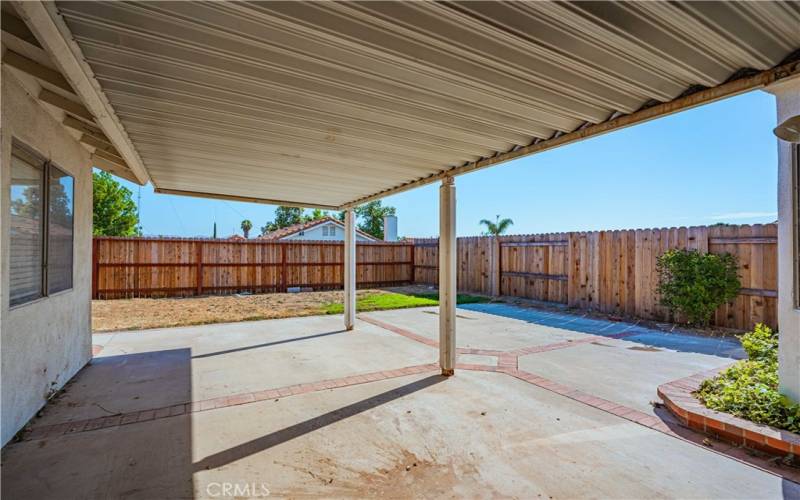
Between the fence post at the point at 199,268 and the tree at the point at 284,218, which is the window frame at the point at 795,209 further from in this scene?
the tree at the point at 284,218

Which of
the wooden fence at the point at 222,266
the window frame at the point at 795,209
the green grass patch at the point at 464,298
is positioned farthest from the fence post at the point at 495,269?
the window frame at the point at 795,209

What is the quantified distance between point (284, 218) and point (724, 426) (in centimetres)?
4404

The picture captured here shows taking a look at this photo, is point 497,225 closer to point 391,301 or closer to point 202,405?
point 391,301

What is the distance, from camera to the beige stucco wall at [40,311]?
267 cm

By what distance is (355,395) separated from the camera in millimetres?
3781

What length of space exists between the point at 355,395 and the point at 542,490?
2.01 metres

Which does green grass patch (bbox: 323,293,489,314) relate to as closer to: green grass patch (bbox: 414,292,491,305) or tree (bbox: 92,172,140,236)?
green grass patch (bbox: 414,292,491,305)

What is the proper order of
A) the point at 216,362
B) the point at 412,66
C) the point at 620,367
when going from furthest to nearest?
the point at 216,362 < the point at 620,367 < the point at 412,66

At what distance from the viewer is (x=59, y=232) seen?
3824mm

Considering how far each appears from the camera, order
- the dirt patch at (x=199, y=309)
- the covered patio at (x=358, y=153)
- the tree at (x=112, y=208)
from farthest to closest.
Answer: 1. the tree at (x=112, y=208)
2. the dirt patch at (x=199, y=309)
3. the covered patio at (x=358, y=153)

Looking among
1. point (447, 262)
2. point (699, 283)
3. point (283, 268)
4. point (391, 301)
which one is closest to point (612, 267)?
point (699, 283)

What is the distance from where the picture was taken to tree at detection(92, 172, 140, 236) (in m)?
25.4

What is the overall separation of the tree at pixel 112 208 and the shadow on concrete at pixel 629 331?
89.5ft

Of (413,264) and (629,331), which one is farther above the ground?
(413,264)
